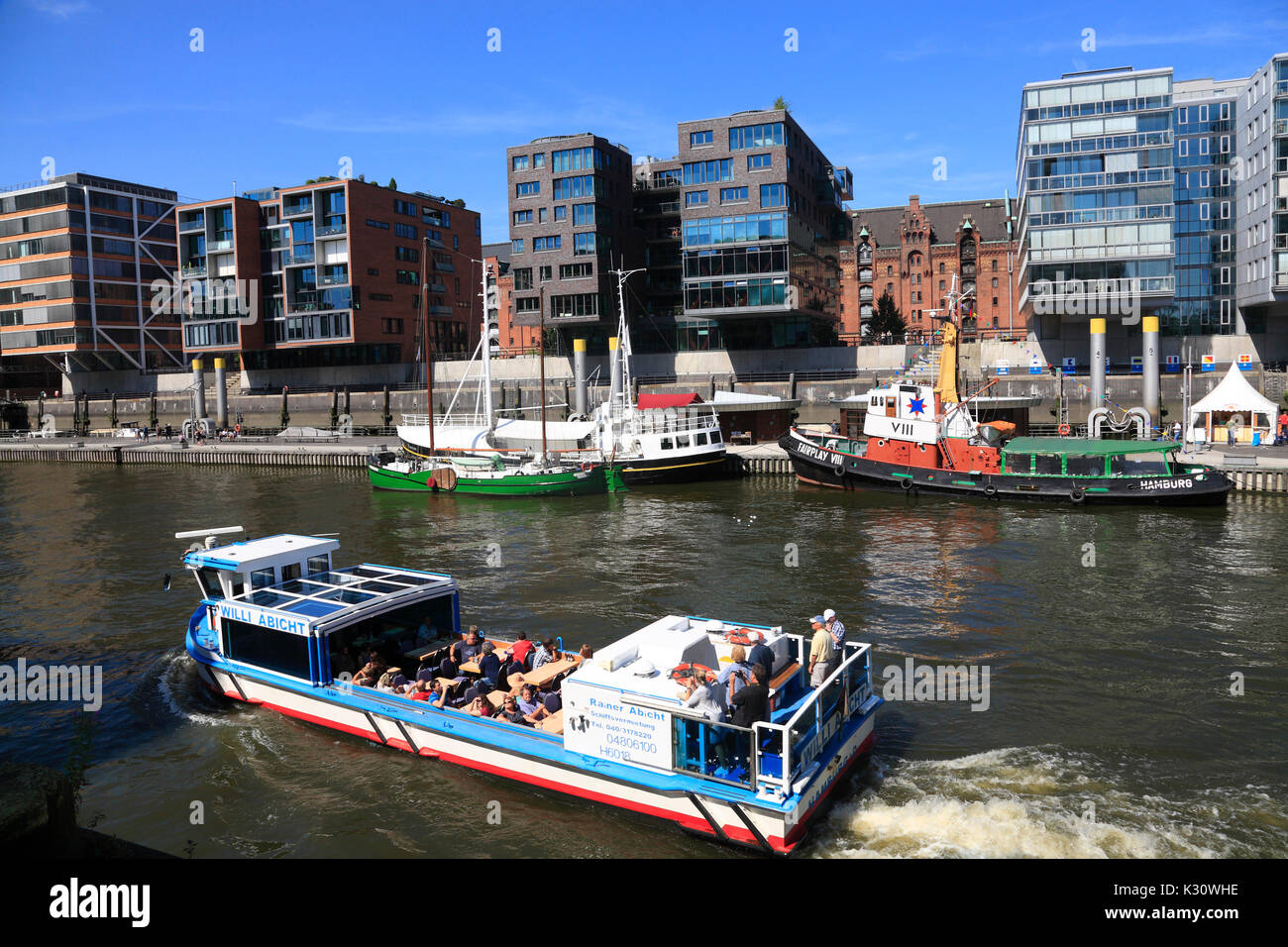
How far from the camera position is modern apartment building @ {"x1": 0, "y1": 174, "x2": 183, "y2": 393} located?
101938 mm

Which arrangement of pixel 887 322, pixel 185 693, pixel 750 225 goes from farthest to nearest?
pixel 887 322
pixel 750 225
pixel 185 693

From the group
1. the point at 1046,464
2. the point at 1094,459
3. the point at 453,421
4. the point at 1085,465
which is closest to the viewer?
the point at 1094,459

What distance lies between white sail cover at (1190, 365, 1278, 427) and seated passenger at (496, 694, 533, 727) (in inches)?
1976

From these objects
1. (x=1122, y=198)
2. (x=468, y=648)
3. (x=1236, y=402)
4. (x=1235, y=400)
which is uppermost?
(x=1122, y=198)

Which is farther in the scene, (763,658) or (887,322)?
(887,322)

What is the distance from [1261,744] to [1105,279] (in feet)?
204

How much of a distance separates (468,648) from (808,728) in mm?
7334

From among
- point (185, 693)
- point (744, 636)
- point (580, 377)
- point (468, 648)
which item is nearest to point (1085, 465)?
point (744, 636)

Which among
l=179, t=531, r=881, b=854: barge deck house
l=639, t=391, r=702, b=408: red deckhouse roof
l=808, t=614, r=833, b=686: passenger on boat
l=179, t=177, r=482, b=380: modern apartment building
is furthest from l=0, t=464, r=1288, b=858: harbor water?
l=179, t=177, r=482, b=380: modern apartment building

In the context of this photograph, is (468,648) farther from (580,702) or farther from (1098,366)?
(1098,366)

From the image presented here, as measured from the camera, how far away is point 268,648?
17.8 meters

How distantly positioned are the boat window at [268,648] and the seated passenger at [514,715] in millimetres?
4442
